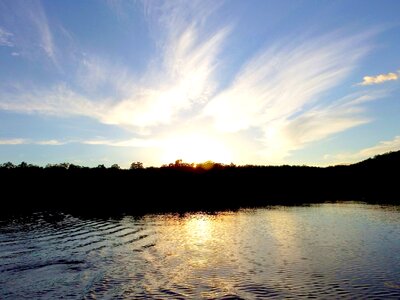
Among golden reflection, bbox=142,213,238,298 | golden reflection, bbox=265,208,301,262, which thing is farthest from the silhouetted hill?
golden reflection, bbox=142,213,238,298

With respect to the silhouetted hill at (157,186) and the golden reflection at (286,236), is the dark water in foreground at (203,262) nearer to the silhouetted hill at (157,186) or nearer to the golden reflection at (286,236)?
the golden reflection at (286,236)

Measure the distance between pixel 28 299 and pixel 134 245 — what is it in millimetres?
21206

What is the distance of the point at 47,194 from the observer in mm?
150875

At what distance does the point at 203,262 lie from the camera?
33.4 meters

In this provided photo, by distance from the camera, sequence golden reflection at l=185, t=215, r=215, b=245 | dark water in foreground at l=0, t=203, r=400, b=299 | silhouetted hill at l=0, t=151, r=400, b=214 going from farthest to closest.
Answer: silhouetted hill at l=0, t=151, r=400, b=214 < golden reflection at l=185, t=215, r=215, b=245 < dark water in foreground at l=0, t=203, r=400, b=299

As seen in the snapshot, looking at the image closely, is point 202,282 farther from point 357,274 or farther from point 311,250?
point 311,250

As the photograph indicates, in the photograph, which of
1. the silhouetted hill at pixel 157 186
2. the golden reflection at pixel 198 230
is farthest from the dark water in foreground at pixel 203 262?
the silhouetted hill at pixel 157 186

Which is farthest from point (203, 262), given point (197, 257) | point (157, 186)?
point (157, 186)

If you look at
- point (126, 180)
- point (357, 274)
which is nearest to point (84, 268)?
point (357, 274)

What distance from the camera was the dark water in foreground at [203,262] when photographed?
24.3 metres

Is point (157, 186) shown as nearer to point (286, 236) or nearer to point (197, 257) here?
point (286, 236)

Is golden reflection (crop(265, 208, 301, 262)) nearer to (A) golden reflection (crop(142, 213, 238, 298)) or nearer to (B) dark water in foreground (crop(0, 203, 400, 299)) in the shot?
(B) dark water in foreground (crop(0, 203, 400, 299))

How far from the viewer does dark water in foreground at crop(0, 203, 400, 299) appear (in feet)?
79.6

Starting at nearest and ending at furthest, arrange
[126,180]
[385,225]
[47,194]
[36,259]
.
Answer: [36,259], [385,225], [47,194], [126,180]
